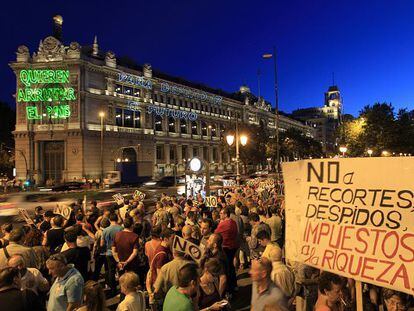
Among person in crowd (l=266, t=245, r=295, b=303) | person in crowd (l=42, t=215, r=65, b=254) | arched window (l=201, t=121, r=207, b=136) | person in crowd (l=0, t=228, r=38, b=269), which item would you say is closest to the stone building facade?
arched window (l=201, t=121, r=207, b=136)

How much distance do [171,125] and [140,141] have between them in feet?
37.8

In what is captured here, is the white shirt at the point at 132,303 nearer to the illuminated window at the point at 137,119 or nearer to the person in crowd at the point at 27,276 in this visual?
the person in crowd at the point at 27,276

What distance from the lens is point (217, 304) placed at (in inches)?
191

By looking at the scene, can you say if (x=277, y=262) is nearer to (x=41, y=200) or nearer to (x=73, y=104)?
(x=41, y=200)

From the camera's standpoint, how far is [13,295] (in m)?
4.50

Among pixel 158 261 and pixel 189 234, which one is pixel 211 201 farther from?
pixel 158 261

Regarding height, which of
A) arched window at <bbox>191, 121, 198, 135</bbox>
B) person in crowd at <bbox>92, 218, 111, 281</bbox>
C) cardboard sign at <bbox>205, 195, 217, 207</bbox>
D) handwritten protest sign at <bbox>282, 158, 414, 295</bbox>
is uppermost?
arched window at <bbox>191, 121, 198, 135</bbox>

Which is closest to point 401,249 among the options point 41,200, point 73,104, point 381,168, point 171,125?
point 381,168

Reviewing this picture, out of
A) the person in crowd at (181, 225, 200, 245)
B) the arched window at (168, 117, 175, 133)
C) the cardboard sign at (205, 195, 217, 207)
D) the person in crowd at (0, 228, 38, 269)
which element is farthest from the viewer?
the arched window at (168, 117, 175, 133)

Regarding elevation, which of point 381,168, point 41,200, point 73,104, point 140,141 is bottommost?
point 41,200

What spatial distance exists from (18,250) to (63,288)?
1915 mm

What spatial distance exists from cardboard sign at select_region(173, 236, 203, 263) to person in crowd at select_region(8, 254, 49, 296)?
207 cm

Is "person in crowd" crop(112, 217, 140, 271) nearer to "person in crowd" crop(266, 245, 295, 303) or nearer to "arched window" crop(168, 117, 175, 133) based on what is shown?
"person in crowd" crop(266, 245, 295, 303)

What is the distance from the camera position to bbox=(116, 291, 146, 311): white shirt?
4727mm
